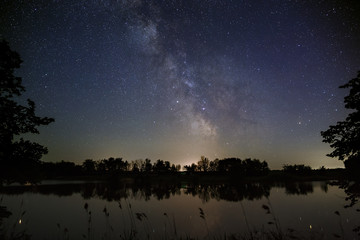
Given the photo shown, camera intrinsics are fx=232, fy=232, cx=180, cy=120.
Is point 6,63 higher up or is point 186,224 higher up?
point 6,63

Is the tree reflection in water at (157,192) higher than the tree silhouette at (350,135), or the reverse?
the tree silhouette at (350,135)

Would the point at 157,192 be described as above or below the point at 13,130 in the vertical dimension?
below

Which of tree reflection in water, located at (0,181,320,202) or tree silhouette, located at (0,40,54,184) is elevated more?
tree silhouette, located at (0,40,54,184)

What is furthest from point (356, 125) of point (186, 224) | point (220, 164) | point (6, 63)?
point (220, 164)

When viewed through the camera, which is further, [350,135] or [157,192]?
[157,192]

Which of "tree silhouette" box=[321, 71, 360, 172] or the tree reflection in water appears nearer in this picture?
"tree silhouette" box=[321, 71, 360, 172]

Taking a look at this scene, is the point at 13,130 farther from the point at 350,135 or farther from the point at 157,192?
the point at 157,192

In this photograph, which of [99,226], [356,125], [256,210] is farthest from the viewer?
[256,210]

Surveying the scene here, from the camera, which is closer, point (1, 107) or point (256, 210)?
point (1, 107)

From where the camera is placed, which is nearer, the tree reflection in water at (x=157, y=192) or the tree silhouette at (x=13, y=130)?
the tree silhouette at (x=13, y=130)

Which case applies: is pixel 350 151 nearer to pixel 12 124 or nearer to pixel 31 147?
pixel 31 147

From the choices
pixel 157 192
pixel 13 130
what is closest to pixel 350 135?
pixel 13 130

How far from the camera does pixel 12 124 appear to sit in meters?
12.5

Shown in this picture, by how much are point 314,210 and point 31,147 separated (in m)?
32.5
